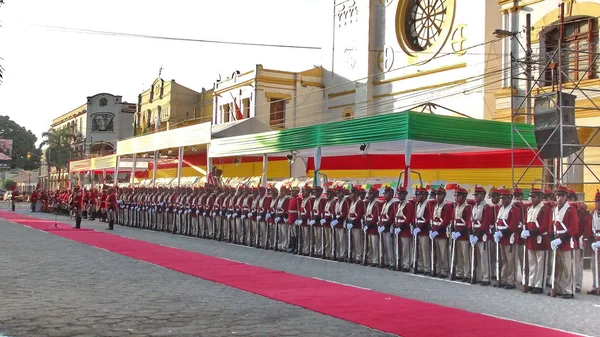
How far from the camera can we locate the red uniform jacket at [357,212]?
54.7 feet

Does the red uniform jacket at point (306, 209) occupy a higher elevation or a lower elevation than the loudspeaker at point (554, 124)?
lower

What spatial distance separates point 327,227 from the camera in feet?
58.7

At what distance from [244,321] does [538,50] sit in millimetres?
18538

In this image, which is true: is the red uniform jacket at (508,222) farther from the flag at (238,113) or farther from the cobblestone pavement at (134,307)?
the flag at (238,113)

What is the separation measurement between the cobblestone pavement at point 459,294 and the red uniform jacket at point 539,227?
3.06 feet

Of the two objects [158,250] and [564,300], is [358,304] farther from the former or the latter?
[158,250]

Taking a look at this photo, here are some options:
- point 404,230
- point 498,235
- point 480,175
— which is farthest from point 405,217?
point 480,175

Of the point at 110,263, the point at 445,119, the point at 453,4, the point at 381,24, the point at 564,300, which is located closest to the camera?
the point at 564,300

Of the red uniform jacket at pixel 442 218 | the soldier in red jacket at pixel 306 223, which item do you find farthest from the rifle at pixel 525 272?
the soldier in red jacket at pixel 306 223

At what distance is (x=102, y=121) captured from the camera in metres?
77.7

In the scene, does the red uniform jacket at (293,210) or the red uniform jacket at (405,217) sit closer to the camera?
the red uniform jacket at (405,217)

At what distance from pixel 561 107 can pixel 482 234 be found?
424cm

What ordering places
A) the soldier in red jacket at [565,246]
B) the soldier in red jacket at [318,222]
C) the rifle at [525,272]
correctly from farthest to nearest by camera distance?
the soldier in red jacket at [318,222], the rifle at [525,272], the soldier in red jacket at [565,246]

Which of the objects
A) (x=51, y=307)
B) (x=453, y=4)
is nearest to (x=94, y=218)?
(x=453, y=4)
